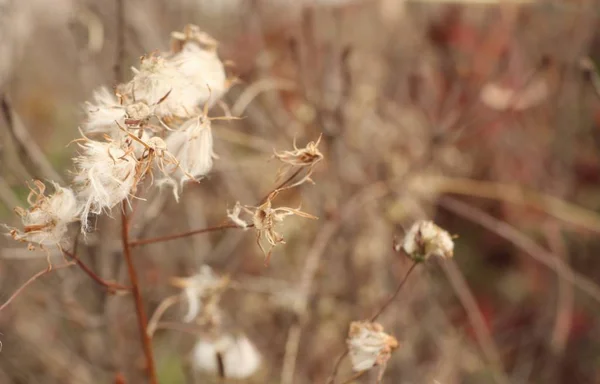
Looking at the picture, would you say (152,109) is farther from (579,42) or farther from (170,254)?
(579,42)

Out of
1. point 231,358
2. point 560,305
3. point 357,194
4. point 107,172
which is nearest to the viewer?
point 107,172

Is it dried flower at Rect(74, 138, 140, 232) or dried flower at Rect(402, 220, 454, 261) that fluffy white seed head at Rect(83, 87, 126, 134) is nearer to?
dried flower at Rect(74, 138, 140, 232)

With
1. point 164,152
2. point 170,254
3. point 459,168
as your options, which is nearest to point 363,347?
point 164,152

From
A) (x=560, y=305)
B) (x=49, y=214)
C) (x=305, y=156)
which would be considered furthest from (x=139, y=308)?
(x=560, y=305)

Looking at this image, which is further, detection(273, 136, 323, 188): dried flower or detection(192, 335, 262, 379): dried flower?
detection(192, 335, 262, 379): dried flower

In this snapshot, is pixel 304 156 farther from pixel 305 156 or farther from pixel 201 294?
pixel 201 294

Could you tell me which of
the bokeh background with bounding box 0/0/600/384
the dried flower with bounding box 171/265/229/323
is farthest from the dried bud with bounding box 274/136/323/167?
the bokeh background with bounding box 0/0/600/384

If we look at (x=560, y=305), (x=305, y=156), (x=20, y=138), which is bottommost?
(x=305, y=156)
